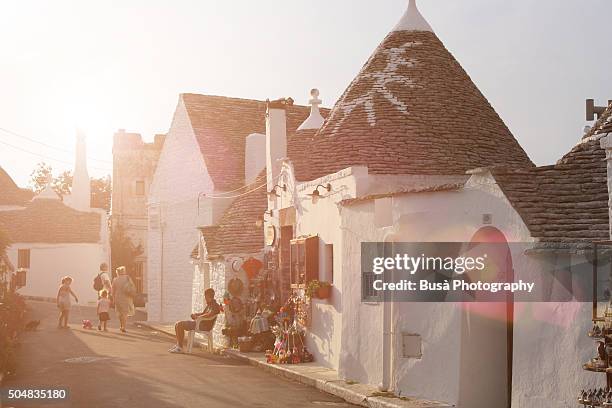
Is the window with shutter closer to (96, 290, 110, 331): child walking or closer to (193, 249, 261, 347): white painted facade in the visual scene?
(193, 249, 261, 347): white painted facade

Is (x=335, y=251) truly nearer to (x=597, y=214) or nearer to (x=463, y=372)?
(x=463, y=372)

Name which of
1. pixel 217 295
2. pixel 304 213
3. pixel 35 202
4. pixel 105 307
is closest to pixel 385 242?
pixel 304 213

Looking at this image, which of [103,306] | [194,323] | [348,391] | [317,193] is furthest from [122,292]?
[348,391]

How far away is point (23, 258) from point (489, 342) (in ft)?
123

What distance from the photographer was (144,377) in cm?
1410

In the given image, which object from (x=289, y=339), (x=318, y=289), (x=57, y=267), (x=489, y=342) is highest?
(x=318, y=289)

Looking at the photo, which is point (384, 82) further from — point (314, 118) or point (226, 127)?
point (226, 127)

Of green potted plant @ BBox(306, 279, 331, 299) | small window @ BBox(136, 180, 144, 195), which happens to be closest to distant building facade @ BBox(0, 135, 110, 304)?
small window @ BBox(136, 180, 144, 195)

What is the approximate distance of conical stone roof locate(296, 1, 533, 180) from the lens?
17.8 meters

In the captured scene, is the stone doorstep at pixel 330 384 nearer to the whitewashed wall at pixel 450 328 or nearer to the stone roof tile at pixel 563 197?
the whitewashed wall at pixel 450 328

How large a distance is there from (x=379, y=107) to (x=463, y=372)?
8.84 m

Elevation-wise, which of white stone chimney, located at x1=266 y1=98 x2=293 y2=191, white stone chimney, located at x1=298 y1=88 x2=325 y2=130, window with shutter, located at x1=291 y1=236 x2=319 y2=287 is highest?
white stone chimney, located at x1=298 y1=88 x2=325 y2=130

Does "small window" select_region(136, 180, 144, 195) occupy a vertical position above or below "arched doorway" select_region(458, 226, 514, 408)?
above

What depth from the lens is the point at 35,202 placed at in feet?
155
